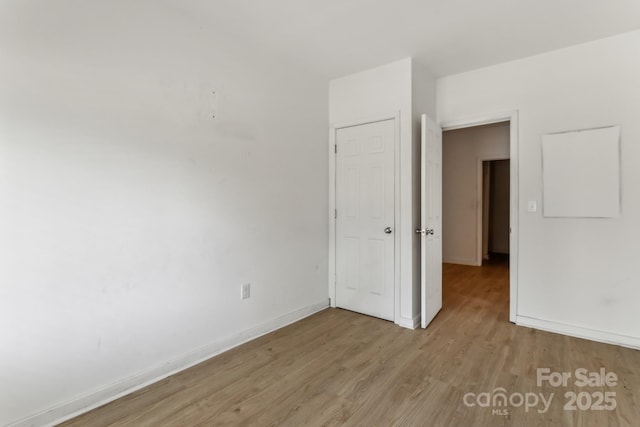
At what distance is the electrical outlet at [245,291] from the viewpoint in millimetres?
2670

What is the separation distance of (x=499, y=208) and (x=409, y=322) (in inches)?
210

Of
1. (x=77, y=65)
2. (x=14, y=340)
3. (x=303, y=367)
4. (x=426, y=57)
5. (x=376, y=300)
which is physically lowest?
(x=303, y=367)

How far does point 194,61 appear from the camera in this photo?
7.57 feet

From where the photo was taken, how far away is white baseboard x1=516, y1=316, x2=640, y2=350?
2574mm

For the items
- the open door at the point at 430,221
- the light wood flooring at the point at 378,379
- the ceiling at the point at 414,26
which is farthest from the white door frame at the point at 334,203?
the ceiling at the point at 414,26

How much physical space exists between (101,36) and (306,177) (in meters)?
1.95

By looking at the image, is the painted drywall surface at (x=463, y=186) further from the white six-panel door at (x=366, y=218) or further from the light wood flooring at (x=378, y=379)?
the white six-panel door at (x=366, y=218)

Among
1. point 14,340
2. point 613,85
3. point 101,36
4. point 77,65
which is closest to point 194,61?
point 101,36

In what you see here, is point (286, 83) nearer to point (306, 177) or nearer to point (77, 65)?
point (306, 177)

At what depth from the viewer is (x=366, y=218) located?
10.9 feet

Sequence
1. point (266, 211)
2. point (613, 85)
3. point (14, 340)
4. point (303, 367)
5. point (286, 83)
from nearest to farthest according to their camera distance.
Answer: point (14, 340) < point (303, 367) < point (613, 85) < point (266, 211) < point (286, 83)

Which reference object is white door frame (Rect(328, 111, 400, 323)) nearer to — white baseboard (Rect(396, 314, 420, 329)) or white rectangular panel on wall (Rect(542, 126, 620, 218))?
white baseboard (Rect(396, 314, 420, 329))

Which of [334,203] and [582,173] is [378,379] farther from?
[582,173]

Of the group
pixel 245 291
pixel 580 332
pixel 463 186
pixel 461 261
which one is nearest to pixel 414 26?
pixel 245 291
